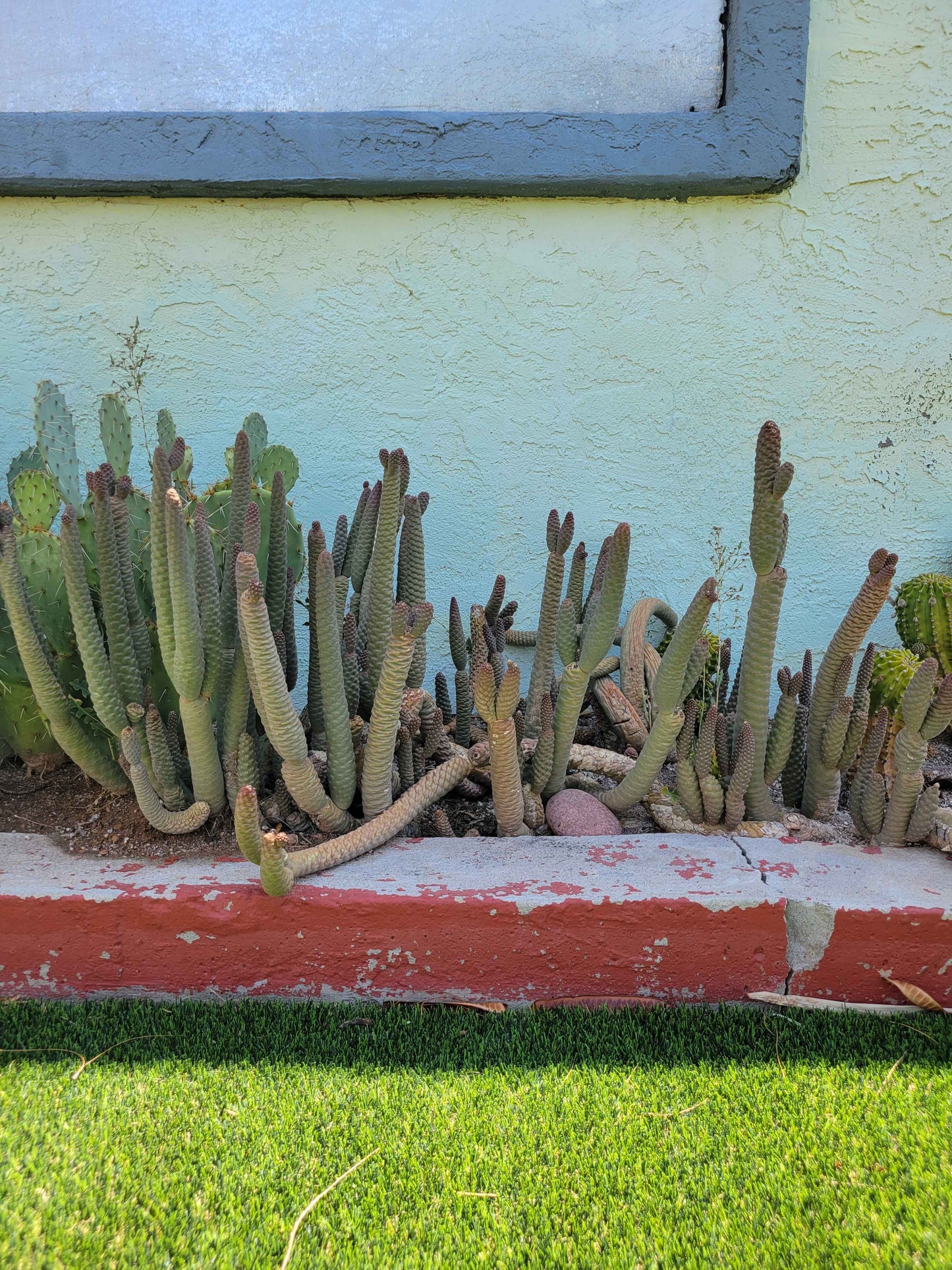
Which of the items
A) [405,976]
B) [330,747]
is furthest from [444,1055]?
[330,747]

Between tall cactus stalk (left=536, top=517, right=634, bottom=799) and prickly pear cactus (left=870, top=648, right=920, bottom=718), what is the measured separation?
2.79 ft

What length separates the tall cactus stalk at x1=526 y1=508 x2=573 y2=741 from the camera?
218 cm

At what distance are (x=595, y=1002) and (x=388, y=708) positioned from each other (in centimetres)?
73

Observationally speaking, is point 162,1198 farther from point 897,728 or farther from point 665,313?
point 665,313

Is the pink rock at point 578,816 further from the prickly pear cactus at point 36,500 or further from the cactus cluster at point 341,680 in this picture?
the prickly pear cactus at point 36,500

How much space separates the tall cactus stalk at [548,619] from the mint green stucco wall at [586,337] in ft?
2.94

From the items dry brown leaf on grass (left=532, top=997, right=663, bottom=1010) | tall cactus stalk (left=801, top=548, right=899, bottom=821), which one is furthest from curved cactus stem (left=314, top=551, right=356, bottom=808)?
tall cactus stalk (left=801, top=548, right=899, bottom=821)

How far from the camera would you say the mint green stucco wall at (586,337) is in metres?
3.09

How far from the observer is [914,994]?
1854 millimetres

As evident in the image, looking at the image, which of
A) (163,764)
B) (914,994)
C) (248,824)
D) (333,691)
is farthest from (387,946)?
(914,994)

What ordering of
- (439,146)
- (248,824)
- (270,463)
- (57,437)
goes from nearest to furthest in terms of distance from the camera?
(248,824), (57,437), (270,463), (439,146)

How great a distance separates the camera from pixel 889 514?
326 cm

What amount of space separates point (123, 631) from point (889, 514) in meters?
2.54

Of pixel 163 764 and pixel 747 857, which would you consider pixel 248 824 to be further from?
pixel 747 857
